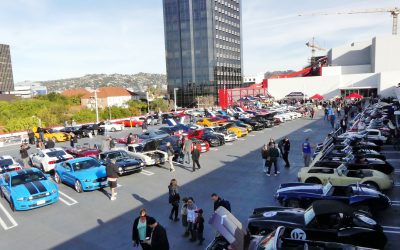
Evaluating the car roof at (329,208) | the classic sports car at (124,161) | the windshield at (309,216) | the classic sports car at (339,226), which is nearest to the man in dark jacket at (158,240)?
the classic sports car at (339,226)

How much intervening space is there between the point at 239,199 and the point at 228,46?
3522 inches

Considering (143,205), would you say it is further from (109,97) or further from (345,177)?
(109,97)

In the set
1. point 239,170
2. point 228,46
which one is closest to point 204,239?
point 239,170

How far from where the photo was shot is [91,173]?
14.3 meters

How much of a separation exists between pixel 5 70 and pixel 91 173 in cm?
15843

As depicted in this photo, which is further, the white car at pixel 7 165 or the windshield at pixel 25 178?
the white car at pixel 7 165

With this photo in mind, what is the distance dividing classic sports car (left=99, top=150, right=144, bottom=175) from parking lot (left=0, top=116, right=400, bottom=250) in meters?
0.45

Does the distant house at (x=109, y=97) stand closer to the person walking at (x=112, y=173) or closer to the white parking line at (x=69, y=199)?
the white parking line at (x=69, y=199)

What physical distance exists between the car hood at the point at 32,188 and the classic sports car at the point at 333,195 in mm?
8650

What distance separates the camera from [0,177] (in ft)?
46.6

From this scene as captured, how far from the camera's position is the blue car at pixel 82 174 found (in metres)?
14.0

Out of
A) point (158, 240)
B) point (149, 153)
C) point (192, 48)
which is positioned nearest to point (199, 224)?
point (158, 240)

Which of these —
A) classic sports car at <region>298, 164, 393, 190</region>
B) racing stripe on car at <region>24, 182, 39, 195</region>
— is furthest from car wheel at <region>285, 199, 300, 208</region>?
racing stripe on car at <region>24, 182, 39, 195</region>

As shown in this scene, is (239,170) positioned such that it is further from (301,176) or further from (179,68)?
(179,68)
